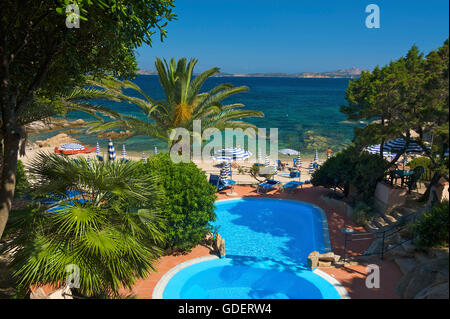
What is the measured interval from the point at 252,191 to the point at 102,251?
15.3 m

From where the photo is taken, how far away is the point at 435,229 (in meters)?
8.41

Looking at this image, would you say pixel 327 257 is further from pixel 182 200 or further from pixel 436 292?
pixel 182 200

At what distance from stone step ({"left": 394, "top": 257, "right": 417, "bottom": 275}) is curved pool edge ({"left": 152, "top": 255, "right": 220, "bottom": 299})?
6336mm

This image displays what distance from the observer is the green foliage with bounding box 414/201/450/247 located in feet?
26.8

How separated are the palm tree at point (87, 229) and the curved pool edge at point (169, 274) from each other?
2.05 meters

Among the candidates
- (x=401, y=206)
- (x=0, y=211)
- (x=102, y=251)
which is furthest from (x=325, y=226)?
(x=0, y=211)

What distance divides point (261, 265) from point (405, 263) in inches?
190

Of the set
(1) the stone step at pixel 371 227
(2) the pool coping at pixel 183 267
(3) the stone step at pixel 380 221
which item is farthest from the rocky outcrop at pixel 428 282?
(3) the stone step at pixel 380 221

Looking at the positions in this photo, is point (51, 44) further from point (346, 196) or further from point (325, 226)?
point (346, 196)

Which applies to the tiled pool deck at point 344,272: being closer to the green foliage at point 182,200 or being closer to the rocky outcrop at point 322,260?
the rocky outcrop at point 322,260

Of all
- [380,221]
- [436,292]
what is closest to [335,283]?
[436,292]

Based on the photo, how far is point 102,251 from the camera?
6199 millimetres

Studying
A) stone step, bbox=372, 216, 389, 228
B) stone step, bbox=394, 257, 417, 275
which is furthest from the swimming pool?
stone step, bbox=372, 216, 389, 228
